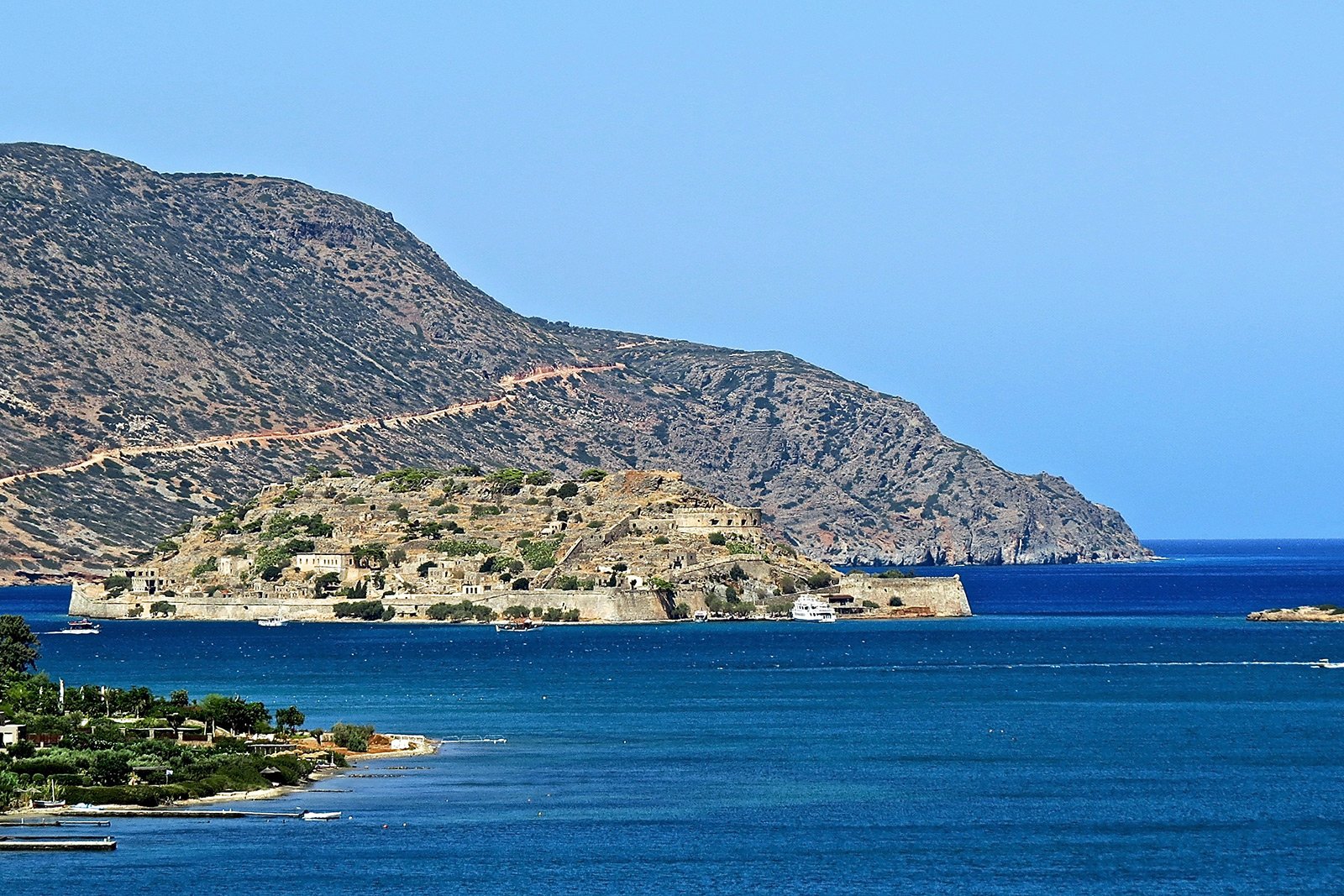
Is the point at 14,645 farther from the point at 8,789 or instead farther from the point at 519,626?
the point at 519,626

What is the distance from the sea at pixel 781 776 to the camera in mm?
58000

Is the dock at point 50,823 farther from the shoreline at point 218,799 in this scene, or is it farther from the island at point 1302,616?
the island at point 1302,616

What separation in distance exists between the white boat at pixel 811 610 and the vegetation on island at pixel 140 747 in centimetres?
8642

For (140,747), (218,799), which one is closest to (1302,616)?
(140,747)

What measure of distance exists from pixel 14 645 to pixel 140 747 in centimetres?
2979

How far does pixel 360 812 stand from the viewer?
66.1 meters

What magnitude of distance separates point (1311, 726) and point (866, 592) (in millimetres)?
91942

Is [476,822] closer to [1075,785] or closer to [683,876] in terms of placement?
[683,876]

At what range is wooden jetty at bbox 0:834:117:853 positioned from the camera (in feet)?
194

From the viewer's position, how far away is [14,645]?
101812mm

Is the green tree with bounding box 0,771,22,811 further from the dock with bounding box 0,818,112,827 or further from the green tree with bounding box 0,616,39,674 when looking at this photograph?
the green tree with bounding box 0,616,39,674

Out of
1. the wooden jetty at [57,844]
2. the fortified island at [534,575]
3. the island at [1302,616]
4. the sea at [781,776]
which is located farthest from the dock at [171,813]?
the island at [1302,616]

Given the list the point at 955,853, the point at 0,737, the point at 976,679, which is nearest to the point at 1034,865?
the point at 955,853

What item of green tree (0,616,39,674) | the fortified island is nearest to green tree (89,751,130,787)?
green tree (0,616,39,674)
